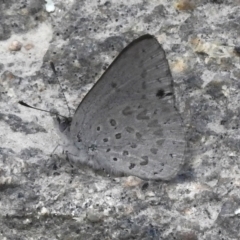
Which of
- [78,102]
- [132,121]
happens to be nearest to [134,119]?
[132,121]

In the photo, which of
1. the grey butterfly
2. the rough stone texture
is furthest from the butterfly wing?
the rough stone texture

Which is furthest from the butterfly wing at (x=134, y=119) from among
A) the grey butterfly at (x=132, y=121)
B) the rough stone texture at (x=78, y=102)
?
the rough stone texture at (x=78, y=102)

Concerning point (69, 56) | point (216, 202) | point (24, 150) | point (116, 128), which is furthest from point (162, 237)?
point (69, 56)

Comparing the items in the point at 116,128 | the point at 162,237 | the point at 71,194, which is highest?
the point at 116,128

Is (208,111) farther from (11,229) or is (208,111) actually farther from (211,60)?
(11,229)

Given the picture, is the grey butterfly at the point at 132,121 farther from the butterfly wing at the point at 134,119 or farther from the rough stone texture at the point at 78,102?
the rough stone texture at the point at 78,102

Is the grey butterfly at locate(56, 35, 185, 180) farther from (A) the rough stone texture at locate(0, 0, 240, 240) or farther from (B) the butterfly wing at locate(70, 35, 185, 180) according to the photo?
(A) the rough stone texture at locate(0, 0, 240, 240)

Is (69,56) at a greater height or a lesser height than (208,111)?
greater
